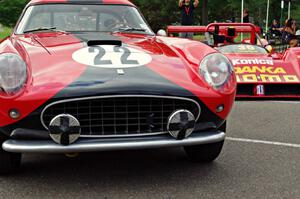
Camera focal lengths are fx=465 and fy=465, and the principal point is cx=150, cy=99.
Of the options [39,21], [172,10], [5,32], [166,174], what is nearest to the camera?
[166,174]

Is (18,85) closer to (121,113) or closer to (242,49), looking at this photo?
(121,113)

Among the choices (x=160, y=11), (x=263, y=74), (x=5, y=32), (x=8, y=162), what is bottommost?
(x=5, y=32)

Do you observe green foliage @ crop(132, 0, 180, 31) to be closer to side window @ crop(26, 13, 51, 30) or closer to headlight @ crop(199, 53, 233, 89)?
side window @ crop(26, 13, 51, 30)

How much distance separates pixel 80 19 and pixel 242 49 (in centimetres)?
420

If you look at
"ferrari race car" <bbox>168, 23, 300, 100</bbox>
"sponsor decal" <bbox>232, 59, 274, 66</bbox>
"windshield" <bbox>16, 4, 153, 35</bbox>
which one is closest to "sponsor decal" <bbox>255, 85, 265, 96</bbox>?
"ferrari race car" <bbox>168, 23, 300, 100</bbox>

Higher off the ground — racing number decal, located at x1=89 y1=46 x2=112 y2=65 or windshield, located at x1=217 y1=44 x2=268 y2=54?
racing number decal, located at x1=89 y1=46 x2=112 y2=65

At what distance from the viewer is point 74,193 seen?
2.95 meters

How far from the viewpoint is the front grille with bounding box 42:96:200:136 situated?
9.27ft

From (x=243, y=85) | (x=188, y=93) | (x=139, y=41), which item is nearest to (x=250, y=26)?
(x=243, y=85)

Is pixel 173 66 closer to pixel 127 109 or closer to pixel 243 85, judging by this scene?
pixel 127 109

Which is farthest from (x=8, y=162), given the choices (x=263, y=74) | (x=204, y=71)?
(x=263, y=74)

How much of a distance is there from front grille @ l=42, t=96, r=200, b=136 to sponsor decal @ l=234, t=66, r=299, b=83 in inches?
148

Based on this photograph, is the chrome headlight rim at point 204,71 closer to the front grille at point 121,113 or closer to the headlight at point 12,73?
the front grille at point 121,113

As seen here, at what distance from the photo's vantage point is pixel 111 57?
3182mm
